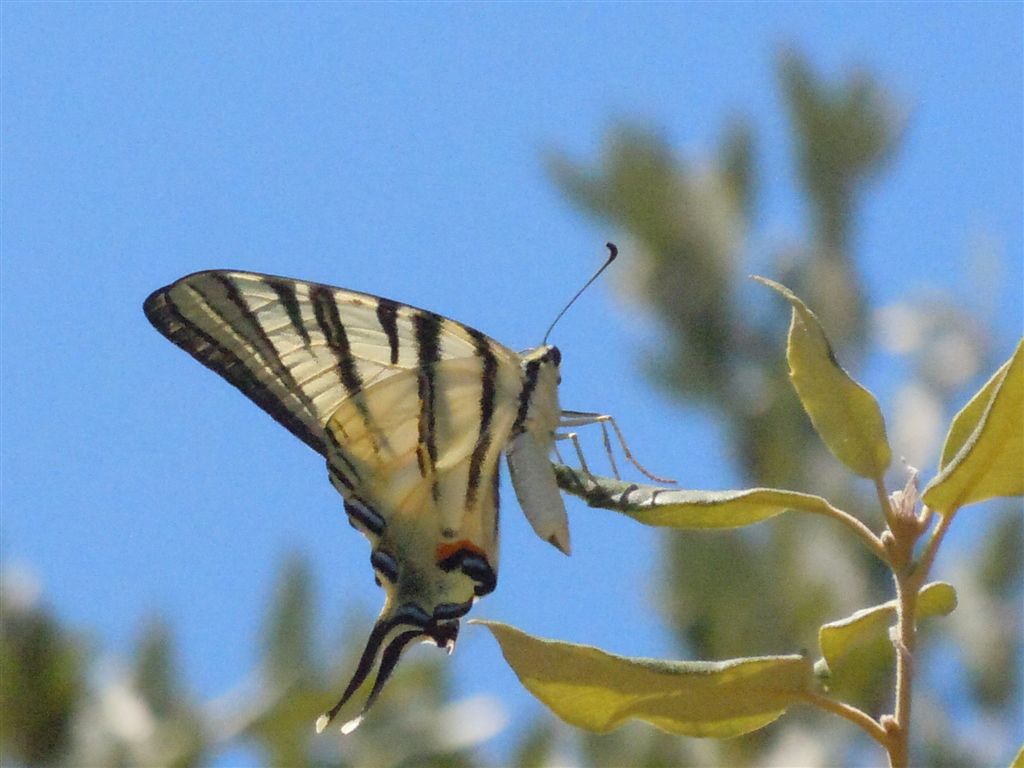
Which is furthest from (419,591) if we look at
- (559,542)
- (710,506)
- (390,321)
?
(710,506)

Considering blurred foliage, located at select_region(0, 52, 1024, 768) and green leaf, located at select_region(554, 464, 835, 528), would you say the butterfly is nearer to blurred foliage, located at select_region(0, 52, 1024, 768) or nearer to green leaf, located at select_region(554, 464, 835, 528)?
green leaf, located at select_region(554, 464, 835, 528)

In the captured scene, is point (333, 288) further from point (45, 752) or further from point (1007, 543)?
point (1007, 543)

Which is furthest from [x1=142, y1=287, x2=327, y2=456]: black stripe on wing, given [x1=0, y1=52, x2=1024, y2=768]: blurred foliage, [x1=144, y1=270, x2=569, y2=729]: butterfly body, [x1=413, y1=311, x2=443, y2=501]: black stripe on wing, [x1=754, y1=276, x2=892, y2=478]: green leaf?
[x1=0, y1=52, x2=1024, y2=768]: blurred foliage

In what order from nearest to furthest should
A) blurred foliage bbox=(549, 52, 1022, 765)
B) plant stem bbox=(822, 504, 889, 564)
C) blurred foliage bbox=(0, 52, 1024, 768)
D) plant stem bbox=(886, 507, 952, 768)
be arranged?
plant stem bbox=(886, 507, 952, 768) → plant stem bbox=(822, 504, 889, 564) → blurred foliage bbox=(0, 52, 1024, 768) → blurred foliage bbox=(549, 52, 1022, 765)

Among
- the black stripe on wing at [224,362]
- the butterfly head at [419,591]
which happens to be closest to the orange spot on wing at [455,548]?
the butterfly head at [419,591]

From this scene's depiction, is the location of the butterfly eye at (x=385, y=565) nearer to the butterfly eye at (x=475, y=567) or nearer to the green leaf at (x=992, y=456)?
the butterfly eye at (x=475, y=567)

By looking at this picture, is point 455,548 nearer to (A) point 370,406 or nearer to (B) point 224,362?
(A) point 370,406

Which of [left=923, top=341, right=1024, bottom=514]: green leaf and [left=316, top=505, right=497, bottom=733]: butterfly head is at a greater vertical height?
[left=923, top=341, right=1024, bottom=514]: green leaf

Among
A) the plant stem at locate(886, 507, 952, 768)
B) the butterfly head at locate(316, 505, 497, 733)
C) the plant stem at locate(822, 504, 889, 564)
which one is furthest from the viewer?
the butterfly head at locate(316, 505, 497, 733)
